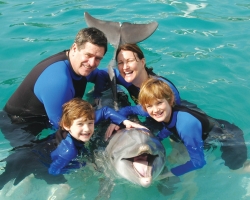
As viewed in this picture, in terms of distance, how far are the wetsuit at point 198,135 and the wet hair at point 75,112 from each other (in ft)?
3.16

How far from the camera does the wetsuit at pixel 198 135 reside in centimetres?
473

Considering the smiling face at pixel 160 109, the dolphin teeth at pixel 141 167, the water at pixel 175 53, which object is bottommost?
the water at pixel 175 53

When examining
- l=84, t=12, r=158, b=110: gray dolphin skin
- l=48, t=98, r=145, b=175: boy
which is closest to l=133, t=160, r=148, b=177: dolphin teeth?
l=48, t=98, r=145, b=175: boy

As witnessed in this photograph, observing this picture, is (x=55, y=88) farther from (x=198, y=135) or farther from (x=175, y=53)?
(x=175, y=53)

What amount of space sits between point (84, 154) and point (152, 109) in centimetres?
124

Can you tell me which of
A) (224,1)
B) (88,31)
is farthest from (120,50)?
(224,1)

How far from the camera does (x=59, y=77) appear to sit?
4875mm

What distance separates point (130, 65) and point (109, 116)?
0.83 m

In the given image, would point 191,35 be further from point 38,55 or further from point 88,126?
point 88,126

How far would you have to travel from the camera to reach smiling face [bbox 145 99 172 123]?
4.71 metres

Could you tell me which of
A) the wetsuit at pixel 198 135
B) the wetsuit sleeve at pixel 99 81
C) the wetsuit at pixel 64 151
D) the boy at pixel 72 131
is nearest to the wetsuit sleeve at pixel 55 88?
Result: the boy at pixel 72 131

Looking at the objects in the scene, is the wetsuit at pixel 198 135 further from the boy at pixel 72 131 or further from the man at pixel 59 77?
the man at pixel 59 77

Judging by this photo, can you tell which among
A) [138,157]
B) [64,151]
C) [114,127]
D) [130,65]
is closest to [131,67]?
[130,65]

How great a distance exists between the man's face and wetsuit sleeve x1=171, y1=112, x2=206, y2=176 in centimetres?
148
